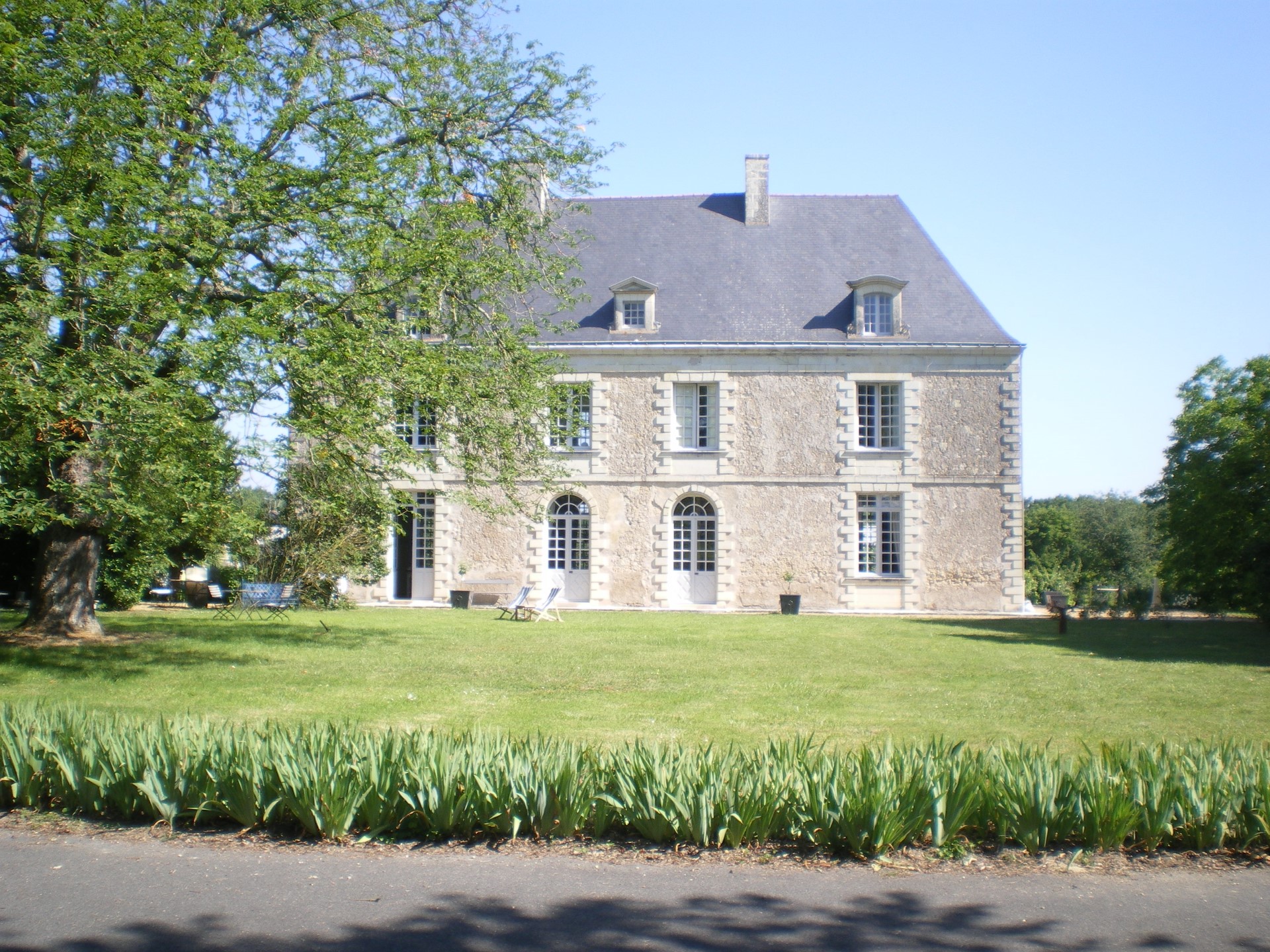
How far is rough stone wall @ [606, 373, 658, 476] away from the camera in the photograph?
22.0 meters

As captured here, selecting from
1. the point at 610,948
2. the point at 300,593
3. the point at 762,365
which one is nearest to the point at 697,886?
the point at 610,948

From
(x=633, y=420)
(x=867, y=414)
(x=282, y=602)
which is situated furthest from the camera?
(x=867, y=414)

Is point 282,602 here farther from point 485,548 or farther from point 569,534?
point 569,534

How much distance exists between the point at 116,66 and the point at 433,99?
389 centimetres

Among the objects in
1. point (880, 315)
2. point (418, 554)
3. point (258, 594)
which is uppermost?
point (880, 315)

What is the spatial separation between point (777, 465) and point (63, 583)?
14024 millimetres

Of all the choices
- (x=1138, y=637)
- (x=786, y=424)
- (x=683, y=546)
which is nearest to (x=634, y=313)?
(x=786, y=424)

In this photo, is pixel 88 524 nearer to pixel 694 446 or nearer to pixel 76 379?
pixel 76 379

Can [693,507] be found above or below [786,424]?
below

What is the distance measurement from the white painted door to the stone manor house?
0.09 m

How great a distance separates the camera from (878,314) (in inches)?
866

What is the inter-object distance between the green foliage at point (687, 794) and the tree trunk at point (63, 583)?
803 centimetres

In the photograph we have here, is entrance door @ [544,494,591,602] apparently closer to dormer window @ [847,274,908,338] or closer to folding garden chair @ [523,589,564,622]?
folding garden chair @ [523,589,564,622]

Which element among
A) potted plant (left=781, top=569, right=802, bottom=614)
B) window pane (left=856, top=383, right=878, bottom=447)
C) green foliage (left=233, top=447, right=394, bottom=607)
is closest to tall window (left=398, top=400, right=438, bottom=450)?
green foliage (left=233, top=447, right=394, bottom=607)
